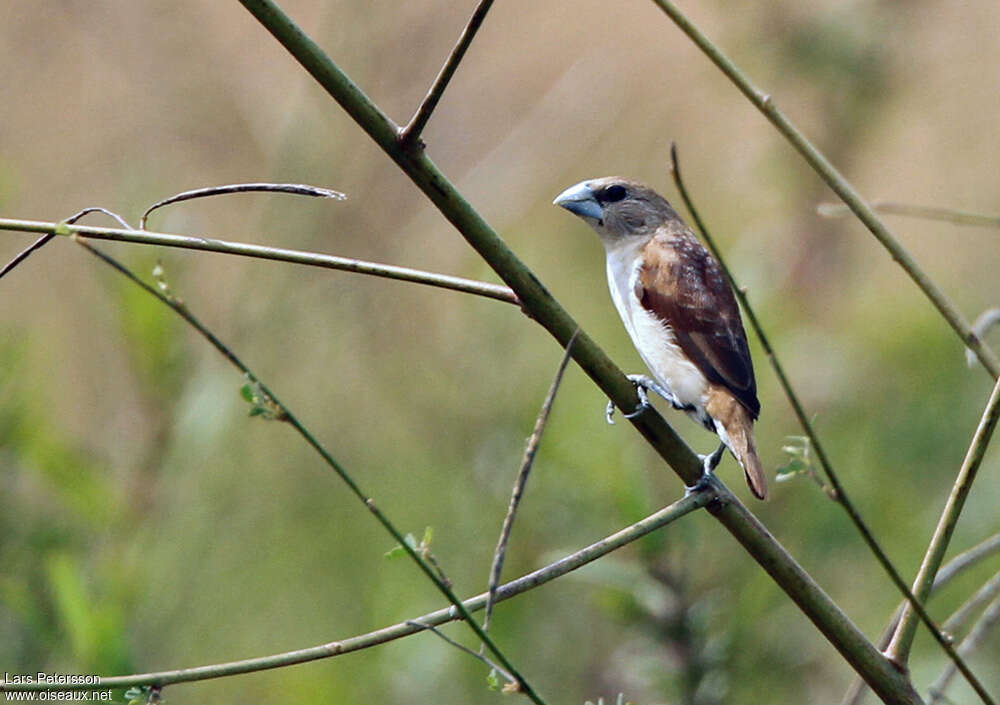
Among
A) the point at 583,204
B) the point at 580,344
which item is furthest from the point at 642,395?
the point at 583,204

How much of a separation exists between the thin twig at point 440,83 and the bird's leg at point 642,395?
454 millimetres

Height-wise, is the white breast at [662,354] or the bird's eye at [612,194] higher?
the bird's eye at [612,194]

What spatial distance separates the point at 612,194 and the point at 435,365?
1.25 metres

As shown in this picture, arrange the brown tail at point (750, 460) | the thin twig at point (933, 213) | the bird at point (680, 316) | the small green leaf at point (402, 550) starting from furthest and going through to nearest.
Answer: the bird at point (680, 316) → the brown tail at point (750, 460) → the thin twig at point (933, 213) → the small green leaf at point (402, 550)

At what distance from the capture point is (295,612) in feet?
14.1

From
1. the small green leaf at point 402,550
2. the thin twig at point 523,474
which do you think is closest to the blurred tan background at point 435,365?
the small green leaf at point 402,550

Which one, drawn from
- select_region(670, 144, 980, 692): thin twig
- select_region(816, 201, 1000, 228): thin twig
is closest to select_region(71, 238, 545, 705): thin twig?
select_region(670, 144, 980, 692): thin twig

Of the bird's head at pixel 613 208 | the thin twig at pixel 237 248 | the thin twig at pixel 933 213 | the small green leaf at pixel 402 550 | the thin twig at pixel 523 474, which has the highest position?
the bird's head at pixel 613 208

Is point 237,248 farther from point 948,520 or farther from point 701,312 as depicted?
point 701,312

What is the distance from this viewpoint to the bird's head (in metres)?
3.27

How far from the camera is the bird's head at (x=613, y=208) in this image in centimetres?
327

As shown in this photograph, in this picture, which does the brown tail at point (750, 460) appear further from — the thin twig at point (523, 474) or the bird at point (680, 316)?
the thin twig at point (523, 474)

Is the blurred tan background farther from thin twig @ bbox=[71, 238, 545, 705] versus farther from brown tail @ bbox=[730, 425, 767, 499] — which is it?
thin twig @ bbox=[71, 238, 545, 705]

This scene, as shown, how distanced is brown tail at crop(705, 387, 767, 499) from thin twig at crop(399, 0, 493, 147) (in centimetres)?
126
